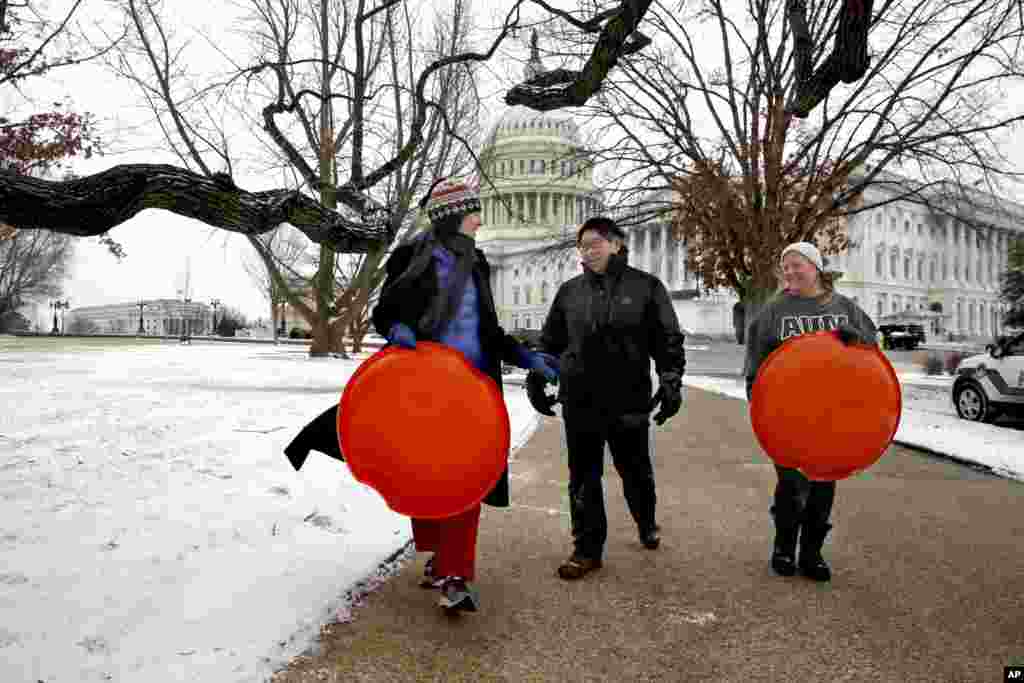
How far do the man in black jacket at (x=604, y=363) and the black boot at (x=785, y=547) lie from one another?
893 millimetres

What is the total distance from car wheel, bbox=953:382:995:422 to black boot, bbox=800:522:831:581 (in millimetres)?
9997

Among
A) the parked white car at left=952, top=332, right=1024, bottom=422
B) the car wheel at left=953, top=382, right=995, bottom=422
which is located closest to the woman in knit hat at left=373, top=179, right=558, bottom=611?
the parked white car at left=952, top=332, right=1024, bottom=422

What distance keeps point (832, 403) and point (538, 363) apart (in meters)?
1.39

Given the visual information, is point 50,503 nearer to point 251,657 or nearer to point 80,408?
point 251,657

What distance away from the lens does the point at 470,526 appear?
10.8 feet

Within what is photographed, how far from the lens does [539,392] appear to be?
378cm

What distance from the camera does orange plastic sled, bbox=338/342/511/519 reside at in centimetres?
268

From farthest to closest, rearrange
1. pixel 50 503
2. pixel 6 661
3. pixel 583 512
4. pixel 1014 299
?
pixel 1014 299 → pixel 50 503 → pixel 583 512 → pixel 6 661

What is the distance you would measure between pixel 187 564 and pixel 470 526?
4.98 feet

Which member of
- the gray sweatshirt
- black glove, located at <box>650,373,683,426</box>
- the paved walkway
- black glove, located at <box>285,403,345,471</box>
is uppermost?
the gray sweatshirt

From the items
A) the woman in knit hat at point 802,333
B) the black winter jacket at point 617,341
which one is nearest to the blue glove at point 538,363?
the black winter jacket at point 617,341

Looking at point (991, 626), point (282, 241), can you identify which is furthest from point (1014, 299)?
point (991, 626)

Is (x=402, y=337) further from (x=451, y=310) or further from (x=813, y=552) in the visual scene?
(x=813, y=552)

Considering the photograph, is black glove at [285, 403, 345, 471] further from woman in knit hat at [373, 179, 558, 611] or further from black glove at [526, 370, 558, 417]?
black glove at [526, 370, 558, 417]
